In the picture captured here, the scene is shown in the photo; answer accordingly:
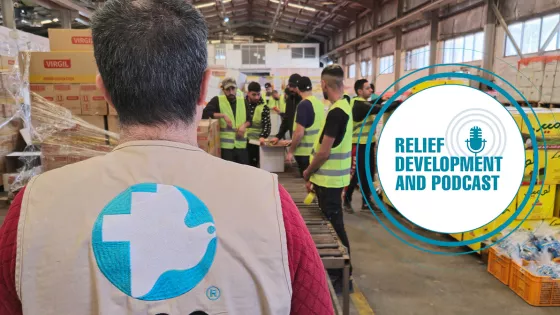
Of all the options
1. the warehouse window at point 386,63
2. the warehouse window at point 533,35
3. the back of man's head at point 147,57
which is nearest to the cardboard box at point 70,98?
the back of man's head at point 147,57

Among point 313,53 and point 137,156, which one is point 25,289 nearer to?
point 137,156

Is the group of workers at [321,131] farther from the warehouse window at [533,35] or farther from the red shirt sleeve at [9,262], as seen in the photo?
the warehouse window at [533,35]

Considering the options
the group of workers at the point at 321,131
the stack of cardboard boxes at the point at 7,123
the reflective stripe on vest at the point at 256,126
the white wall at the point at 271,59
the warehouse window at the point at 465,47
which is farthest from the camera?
the white wall at the point at 271,59

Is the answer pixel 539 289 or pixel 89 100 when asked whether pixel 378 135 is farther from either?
pixel 89 100

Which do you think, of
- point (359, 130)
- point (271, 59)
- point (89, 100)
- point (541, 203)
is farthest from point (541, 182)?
point (271, 59)

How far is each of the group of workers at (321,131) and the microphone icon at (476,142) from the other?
2.71ft

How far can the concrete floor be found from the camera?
2803 millimetres

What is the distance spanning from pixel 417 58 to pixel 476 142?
8.68 metres

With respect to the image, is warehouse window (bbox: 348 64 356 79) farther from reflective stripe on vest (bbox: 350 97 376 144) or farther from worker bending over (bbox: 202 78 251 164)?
worker bending over (bbox: 202 78 251 164)

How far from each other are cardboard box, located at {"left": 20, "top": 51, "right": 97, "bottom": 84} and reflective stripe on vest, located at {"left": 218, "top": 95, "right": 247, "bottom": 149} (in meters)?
1.78

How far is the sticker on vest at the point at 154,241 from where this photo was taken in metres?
0.61

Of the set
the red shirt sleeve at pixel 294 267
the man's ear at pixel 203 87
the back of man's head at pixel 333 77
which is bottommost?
the red shirt sleeve at pixel 294 267

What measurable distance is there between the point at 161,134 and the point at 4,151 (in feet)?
16.3

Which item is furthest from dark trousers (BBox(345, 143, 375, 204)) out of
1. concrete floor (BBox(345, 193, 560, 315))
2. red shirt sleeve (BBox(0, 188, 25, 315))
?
red shirt sleeve (BBox(0, 188, 25, 315))
